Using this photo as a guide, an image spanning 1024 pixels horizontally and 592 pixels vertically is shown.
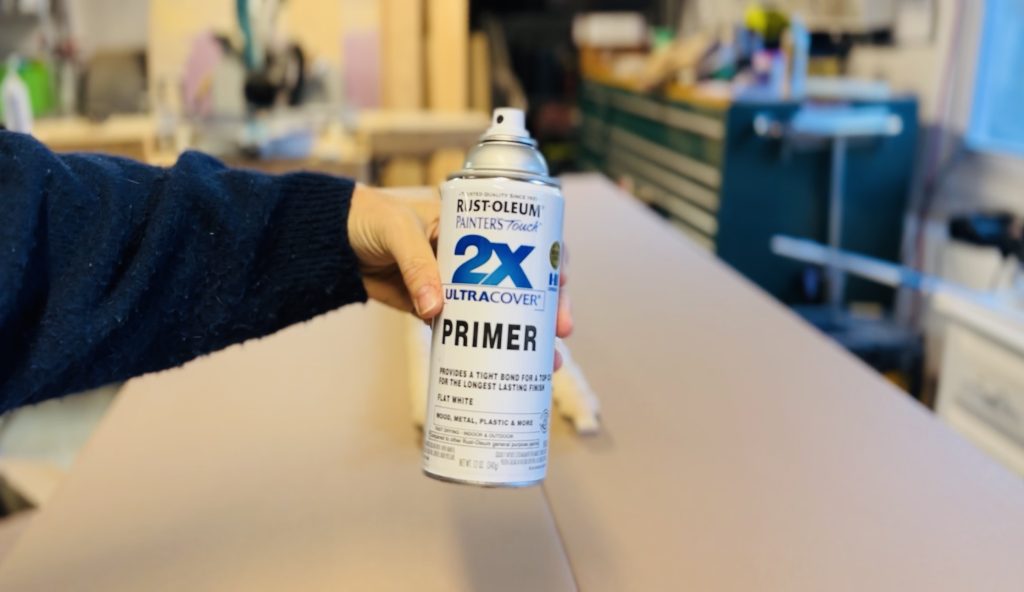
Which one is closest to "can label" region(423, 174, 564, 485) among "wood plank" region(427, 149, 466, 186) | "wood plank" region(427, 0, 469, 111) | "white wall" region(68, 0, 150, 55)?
"wood plank" region(427, 149, 466, 186)

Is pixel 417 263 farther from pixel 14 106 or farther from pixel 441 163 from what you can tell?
pixel 441 163

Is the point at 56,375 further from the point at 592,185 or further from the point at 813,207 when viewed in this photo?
the point at 813,207

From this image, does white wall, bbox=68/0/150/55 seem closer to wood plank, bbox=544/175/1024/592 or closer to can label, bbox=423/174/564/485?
wood plank, bbox=544/175/1024/592

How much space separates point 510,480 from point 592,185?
1759 mm

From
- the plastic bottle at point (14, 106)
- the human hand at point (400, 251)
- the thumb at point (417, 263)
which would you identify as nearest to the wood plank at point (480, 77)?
the plastic bottle at point (14, 106)

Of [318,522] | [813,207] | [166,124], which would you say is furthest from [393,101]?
[318,522]

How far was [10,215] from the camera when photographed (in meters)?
0.64

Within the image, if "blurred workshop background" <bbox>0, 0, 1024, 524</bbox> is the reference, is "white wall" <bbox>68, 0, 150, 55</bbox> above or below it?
above

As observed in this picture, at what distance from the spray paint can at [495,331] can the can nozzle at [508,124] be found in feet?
0.10

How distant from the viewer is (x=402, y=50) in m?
3.37

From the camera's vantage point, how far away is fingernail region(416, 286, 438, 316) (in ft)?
2.07

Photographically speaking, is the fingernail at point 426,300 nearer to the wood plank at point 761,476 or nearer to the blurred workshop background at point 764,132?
the wood plank at point 761,476

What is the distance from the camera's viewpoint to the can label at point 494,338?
59 centimetres

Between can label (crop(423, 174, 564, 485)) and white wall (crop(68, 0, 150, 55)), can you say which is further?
white wall (crop(68, 0, 150, 55))
